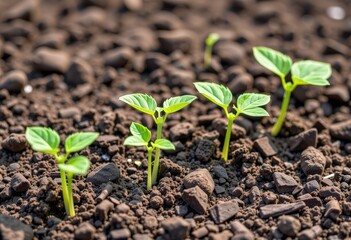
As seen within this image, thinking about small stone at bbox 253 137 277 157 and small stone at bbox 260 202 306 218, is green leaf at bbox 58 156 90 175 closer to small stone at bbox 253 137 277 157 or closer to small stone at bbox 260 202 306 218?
small stone at bbox 260 202 306 218

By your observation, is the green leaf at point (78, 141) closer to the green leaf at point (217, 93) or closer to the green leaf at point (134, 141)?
the green leaf at point (134, 141)

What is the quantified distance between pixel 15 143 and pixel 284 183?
135 cm

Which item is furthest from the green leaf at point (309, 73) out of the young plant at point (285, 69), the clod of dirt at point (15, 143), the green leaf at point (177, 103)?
the clod of dirt at point (15, 143)

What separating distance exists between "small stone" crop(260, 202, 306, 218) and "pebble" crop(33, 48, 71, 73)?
1.71m

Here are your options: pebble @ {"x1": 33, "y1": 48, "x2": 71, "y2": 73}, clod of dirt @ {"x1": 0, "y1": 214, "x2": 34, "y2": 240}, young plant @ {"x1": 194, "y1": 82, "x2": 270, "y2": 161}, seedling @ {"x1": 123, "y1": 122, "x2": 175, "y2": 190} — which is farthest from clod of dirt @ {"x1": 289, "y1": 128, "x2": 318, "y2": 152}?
pebble @ {"x1": 33, "y1": 48, "x2": 71, "y2": 73}

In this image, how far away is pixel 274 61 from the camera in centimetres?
291

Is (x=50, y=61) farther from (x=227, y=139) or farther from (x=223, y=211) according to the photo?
(x=223, y=211)

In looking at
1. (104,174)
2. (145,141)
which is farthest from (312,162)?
(104,174)

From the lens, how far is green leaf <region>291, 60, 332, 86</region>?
2771 mm

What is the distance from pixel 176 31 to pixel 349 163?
1690 millimetres

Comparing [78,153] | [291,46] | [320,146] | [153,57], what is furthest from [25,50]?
[320,146]

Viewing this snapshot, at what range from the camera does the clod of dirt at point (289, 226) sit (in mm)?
2309

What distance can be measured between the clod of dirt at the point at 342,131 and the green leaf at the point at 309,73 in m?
0.31

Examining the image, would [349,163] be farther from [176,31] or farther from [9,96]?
[9,96]
